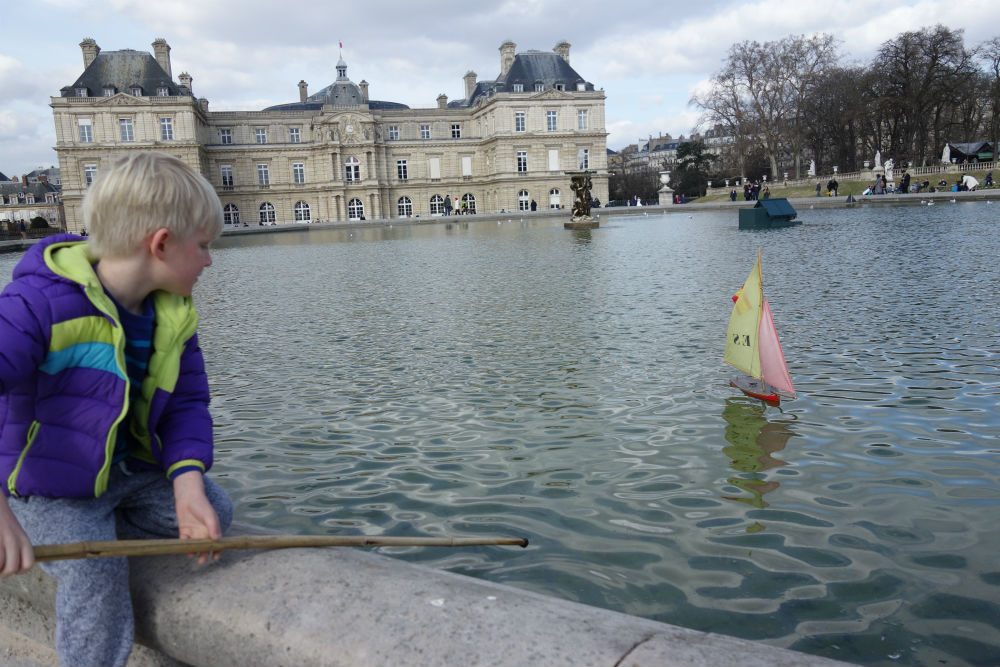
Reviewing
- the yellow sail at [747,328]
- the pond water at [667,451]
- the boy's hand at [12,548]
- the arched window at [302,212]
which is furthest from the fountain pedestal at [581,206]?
the arched window at [302,212]

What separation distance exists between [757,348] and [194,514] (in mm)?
4382

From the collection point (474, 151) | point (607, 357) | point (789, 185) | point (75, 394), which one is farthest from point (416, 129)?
point (75, 394)

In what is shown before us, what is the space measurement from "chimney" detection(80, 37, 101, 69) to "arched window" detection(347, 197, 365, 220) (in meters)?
24.0

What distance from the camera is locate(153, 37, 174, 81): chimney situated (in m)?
70.5

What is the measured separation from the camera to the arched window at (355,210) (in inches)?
2953

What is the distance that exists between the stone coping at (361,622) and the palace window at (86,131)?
73.9m

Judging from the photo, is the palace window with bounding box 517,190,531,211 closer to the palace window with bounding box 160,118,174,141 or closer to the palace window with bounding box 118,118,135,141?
the palace window with bounding box 160,118,174,141

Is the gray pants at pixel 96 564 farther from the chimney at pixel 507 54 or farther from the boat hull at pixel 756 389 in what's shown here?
the chimney at pixel 507 54

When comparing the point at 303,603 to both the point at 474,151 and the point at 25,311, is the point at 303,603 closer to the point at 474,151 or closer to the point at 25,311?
the point at 25,311

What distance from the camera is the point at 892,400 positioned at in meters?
5.49

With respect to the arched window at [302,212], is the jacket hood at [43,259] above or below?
below

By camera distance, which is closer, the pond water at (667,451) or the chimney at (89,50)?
the pond water at (667,451)

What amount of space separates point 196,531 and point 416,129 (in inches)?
3143

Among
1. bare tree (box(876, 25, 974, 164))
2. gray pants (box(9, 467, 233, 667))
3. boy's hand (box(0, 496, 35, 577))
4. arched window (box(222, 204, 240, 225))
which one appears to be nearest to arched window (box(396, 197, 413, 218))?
arched window (box(222, 204, 240, 225))
